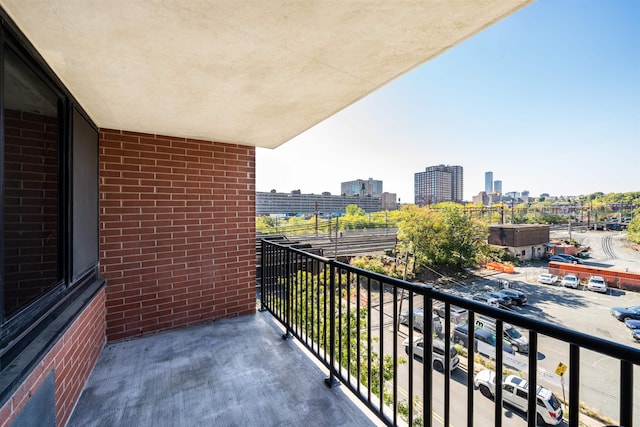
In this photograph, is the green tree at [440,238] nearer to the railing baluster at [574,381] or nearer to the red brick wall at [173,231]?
the red brick wall at [173,231]

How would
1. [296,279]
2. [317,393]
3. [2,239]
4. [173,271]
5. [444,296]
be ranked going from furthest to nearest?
[173,271], [296,279], [317,393], [444,296], [2,239]

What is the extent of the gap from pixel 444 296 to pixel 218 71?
174cm

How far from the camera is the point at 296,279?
2.54m

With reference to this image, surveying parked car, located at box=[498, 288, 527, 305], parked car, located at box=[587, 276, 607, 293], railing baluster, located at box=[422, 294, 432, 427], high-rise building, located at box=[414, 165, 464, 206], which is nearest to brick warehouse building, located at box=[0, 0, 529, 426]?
railing baluster, located at box=[422, 294, 432, 427]

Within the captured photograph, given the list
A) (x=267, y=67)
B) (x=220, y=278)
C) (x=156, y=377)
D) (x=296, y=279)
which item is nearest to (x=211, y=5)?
(x=267, y=67)

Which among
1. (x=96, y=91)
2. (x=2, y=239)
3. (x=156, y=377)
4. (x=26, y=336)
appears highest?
(x=96, y=91)

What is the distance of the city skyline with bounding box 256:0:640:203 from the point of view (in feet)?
28.6

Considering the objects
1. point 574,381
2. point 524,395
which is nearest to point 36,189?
point 574,381

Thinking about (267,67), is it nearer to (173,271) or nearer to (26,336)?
(26,336)

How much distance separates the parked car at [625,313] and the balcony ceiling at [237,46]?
17.0 m

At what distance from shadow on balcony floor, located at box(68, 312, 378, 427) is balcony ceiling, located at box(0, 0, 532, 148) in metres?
2.11

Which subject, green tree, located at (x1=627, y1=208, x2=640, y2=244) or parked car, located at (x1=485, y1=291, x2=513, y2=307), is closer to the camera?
parked car, located at (x1=485, y1=291, x2=513, y2=307)

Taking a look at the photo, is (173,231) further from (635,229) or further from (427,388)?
(635,229)

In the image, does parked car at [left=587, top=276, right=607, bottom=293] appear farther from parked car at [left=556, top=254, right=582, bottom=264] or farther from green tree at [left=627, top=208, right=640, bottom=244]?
green tree at [left=627, top=208, right=640, bottom=244]
